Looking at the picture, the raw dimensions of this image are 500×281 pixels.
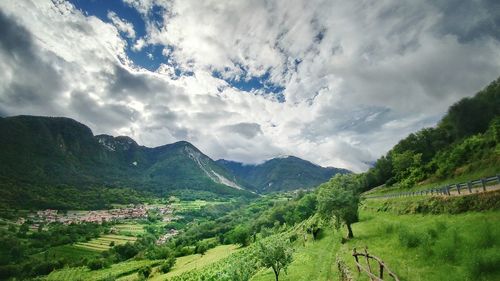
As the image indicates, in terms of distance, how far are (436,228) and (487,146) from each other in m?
50.1

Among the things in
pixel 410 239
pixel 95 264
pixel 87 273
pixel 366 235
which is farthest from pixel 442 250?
pixel 95 264

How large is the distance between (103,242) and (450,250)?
602ft

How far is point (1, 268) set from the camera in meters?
123

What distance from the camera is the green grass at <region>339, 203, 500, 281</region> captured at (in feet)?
55.0

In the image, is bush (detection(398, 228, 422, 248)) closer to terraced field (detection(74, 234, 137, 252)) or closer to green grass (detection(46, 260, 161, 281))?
green grass (detection(46, 260, 161, 281))

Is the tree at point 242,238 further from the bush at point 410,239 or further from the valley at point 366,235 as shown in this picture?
the bush at point 410,239

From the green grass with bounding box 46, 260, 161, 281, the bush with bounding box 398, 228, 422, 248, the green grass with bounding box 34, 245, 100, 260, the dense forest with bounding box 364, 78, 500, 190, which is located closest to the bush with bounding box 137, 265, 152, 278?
the green grass with bounding box 46, 260, 161, 281

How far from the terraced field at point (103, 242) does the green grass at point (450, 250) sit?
6304 inches

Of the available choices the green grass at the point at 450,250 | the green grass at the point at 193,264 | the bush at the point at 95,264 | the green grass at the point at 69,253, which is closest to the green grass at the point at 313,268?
the green grass at the point at 450,250

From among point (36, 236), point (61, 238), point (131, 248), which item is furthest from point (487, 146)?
point (36, 236)

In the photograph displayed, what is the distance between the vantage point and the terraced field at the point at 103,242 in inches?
6048

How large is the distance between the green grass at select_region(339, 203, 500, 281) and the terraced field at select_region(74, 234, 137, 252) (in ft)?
525

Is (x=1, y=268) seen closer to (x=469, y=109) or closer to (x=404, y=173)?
(x=404, y=173)

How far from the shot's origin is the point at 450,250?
2031 cm
